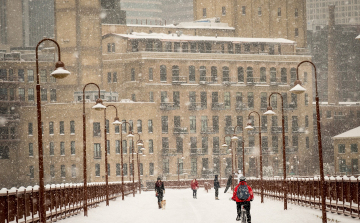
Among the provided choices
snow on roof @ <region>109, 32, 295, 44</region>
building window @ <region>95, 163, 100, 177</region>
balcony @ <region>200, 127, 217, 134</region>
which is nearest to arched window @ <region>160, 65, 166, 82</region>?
snow on roof @ <region>109, 32, 295, 44</region>

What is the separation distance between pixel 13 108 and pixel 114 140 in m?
18.9

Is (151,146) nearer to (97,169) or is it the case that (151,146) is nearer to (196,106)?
(97,169)

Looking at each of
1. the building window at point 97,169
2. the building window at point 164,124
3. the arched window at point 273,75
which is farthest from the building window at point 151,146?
the arched window at point 273,75

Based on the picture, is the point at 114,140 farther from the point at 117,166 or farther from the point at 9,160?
the point at 9,160

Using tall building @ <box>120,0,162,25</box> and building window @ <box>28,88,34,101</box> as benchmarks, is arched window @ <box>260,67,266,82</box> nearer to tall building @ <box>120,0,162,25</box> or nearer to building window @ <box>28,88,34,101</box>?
building window @ <box>28,88,34,101</box>

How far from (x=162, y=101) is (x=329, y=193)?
74.7 m

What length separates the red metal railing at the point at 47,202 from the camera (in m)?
19.5

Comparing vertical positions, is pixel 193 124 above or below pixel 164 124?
below

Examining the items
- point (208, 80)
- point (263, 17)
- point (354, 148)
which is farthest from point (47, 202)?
point (263, 17)

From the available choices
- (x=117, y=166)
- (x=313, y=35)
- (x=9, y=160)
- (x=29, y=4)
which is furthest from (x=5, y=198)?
(x=29, y=4)

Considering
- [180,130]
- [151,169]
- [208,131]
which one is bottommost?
[151,169]

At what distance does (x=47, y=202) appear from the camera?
25.2 m

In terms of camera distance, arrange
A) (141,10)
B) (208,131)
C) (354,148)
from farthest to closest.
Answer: (141,10)
(208,131)
(354,148)

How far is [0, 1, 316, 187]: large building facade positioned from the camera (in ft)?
306
